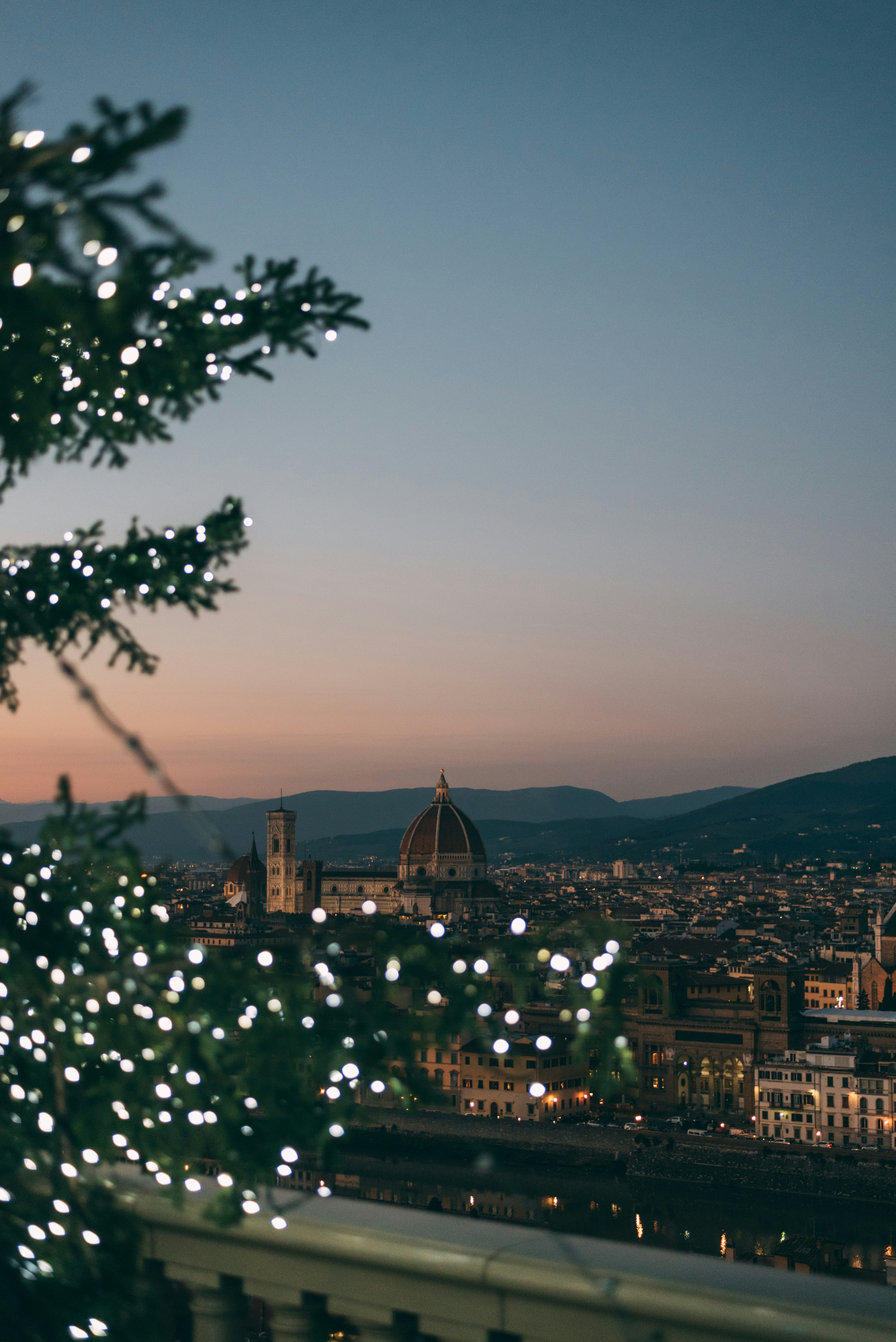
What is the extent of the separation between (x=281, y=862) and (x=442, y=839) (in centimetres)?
531

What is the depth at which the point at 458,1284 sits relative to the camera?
3.90 feet

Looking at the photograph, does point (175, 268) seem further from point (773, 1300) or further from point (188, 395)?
point (773, 1300)

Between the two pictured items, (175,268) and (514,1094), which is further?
(514,1094)

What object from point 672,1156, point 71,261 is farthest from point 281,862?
point 71,261

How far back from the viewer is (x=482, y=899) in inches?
1638

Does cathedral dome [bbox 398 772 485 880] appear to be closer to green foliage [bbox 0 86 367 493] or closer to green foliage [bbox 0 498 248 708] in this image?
green foliage [bbox 0 498 248 708]

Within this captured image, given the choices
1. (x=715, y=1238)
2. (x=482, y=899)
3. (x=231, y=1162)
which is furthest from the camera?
(x=482, y=899)

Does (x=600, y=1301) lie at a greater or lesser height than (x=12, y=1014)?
lesser

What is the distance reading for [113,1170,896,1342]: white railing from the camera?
42.8 inches

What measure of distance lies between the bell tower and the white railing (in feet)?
137

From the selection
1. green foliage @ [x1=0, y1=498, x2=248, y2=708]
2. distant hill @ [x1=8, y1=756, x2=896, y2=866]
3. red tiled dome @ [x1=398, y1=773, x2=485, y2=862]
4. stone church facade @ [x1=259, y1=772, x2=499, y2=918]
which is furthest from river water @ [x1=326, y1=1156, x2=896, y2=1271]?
distant hill @ [x1=8, y1=756, x2=896, y2=866]

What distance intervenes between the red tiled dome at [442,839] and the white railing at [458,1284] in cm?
4176

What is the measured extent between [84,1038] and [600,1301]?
53 centimetres

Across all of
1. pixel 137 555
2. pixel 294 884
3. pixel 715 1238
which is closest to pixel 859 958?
pixel 715 1238
